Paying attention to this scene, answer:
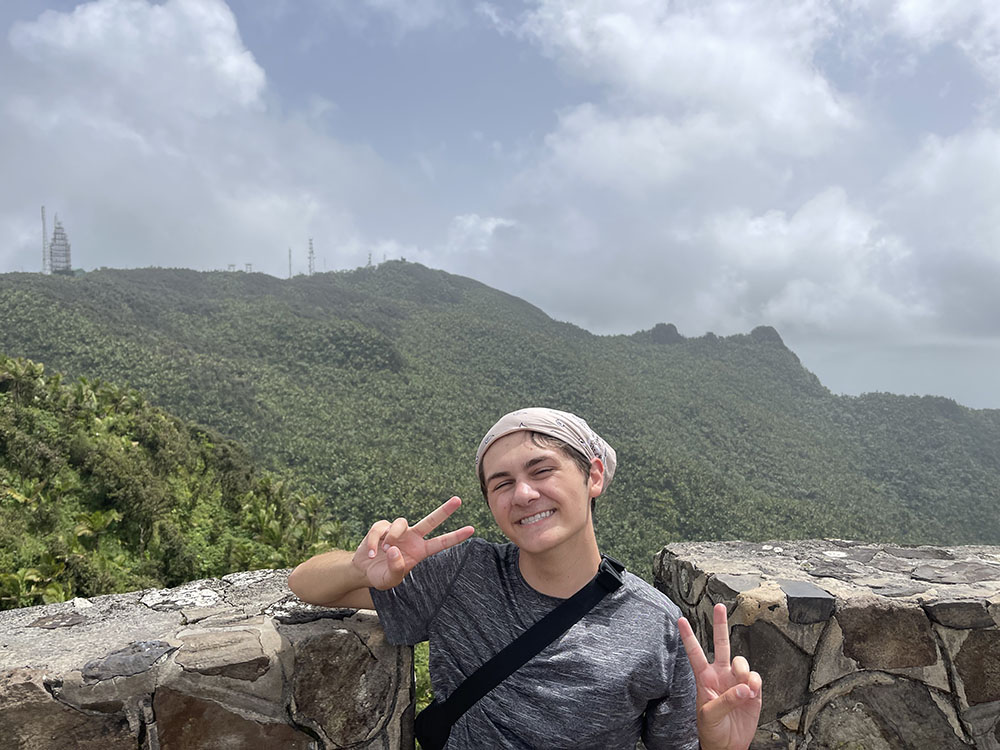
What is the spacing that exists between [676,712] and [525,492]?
1.93 feet

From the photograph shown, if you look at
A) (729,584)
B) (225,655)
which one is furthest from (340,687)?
(729,584)

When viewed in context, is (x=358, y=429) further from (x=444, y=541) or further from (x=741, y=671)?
(x=741, y=671)

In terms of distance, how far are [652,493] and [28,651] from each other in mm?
28872


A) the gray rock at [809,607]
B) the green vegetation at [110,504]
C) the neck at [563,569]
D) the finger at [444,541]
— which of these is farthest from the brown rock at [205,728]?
the green vegetation at [110,504]

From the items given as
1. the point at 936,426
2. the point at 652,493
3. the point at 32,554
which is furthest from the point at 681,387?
the point at 32,554

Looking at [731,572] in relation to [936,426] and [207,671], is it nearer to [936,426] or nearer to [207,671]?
[207,671]

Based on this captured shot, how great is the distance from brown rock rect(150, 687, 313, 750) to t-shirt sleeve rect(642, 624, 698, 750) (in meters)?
0.86

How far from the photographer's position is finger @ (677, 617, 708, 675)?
1.35m

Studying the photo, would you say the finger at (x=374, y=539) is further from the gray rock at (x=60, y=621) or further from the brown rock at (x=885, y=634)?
the brown rock at (x=885, y=634)

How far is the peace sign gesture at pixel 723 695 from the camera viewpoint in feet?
4.33

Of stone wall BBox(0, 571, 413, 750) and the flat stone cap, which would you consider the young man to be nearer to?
stone wall BBox(0, 571, 413, 750)

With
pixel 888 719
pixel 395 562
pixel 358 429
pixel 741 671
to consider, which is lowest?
pixel 888 719

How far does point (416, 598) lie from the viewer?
1520 mm

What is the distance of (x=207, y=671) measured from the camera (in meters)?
1.48
